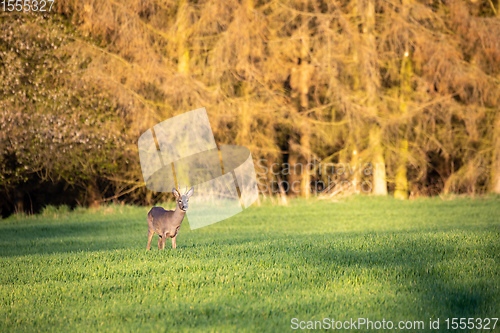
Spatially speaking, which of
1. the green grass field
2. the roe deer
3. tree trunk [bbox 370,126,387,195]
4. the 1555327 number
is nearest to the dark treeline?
tree trunk [bbox 370,126,387,195]

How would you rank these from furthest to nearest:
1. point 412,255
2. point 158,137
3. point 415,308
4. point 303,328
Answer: point 158,137 < point 412,255 < point 415,308 < point 303,328

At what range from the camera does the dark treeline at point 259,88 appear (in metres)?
20.0

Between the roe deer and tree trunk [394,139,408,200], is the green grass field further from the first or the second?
tree trunk [394,139,408,200]

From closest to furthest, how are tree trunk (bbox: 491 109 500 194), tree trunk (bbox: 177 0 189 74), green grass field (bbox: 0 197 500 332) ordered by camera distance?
1. green grass field (bbox: 0 197 500 332)
2. tree trunk (bbox: 177 0 189 74)
3. tree trunk (bbox: 491 109 500 194)

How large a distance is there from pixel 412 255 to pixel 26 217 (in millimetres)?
16262

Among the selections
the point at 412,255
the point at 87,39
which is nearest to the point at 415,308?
the point at 412,255

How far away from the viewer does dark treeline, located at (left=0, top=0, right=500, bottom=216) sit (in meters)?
20.0

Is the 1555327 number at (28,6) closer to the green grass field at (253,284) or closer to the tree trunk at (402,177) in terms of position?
the green grass field at (253,284)

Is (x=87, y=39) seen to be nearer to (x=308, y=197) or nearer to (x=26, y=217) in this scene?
(x=26, y=217)

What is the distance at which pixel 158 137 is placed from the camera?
2212 cm

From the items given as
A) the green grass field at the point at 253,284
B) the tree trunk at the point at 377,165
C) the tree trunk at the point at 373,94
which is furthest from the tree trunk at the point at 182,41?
the green grass field at the point at 253,284

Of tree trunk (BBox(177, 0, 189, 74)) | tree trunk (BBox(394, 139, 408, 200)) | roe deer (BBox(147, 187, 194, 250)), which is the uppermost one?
tree trunk (BBox(177, 0, 189, 74))

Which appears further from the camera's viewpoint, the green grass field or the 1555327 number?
the 1555327 number

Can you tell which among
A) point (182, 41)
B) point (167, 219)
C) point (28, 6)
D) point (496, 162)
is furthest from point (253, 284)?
point (496, 162)
